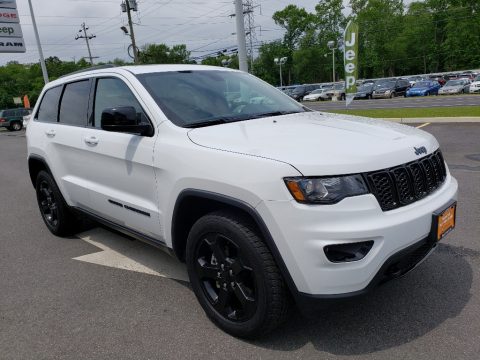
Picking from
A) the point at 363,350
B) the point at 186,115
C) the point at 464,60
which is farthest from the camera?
the point at 464,60

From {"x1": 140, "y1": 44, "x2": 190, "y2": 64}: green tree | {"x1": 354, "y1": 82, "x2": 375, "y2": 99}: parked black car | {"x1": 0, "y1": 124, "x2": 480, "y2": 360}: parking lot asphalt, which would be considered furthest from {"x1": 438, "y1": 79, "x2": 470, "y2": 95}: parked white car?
{"x1": 140, "y1": 44, "x2": 190, "y2": 64}: green tree

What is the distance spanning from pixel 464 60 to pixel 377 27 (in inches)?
743

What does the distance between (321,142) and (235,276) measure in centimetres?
98

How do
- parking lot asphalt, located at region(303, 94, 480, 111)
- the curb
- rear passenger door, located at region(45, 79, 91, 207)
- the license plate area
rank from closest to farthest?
the license plate area
rear passenger door, located at region(45, 79, 91, 207)
the curb
parking lot asphalt, located at region(303, 94, 480, 111)

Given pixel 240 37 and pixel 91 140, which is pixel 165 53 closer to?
pixel 240 37

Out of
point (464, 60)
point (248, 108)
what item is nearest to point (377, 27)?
point (464, 60)

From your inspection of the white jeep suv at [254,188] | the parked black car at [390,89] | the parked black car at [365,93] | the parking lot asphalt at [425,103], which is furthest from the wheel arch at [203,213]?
the parked black car at [365,93]

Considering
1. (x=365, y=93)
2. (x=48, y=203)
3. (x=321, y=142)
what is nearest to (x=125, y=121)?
(x=321, y=142)

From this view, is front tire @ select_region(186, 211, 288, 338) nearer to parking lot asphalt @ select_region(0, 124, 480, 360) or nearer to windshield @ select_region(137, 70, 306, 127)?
parking lot asphalt @ select_region(0, 124, 480, 360)

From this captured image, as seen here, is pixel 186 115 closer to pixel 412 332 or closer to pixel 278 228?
pixel 278 228

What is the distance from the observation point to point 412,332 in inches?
110

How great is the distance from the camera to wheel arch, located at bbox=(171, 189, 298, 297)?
2443 millimetres

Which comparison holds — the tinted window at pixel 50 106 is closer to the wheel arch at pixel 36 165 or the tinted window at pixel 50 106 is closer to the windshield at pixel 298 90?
the wheel arch at pixel 36 165

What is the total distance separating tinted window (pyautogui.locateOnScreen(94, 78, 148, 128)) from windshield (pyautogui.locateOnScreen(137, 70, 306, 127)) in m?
0.16
